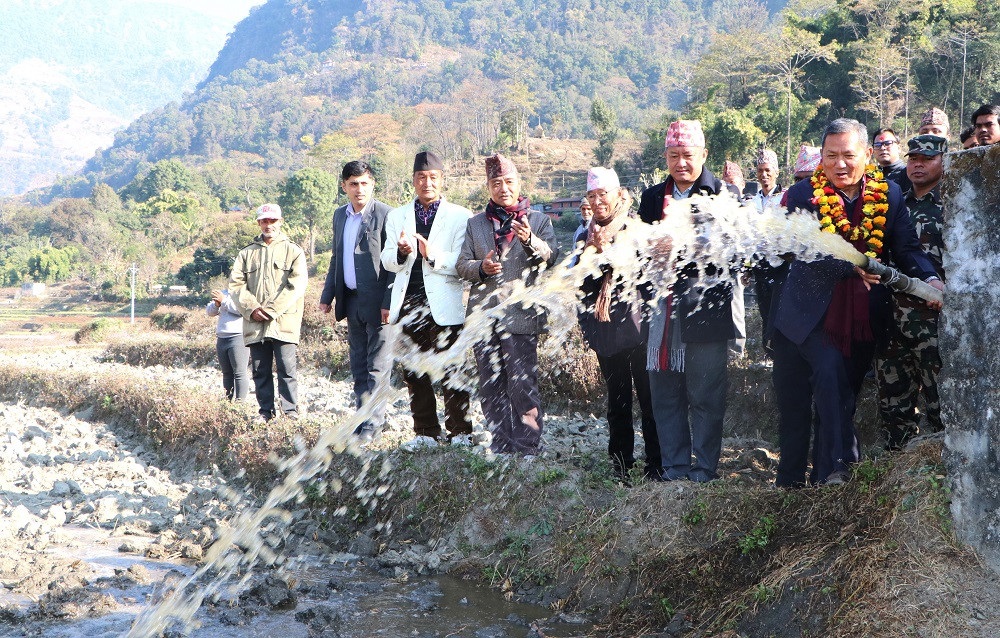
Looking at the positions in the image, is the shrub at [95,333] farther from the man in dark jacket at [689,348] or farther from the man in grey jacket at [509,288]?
the man in dark jacket at [689,348]

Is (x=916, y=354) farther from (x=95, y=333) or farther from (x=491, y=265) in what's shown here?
(x=95, y=333)

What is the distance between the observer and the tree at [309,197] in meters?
61.3

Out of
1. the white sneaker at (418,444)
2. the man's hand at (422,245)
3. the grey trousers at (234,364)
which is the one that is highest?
the man's hand at (422,245)

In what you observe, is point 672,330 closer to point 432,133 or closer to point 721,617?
point 721,617

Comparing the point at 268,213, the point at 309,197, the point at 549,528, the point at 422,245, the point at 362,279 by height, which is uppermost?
the point at 309,197

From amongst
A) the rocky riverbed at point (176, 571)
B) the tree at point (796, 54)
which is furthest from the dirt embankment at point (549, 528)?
the tree at point (796, 54)

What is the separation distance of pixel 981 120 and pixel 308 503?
4.98 meters

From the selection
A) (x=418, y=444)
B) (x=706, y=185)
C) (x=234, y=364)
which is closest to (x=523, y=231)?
(x=706, y=185)

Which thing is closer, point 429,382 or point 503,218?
point 503,218

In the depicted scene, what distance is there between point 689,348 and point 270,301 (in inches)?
147

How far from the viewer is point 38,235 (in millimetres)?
88188

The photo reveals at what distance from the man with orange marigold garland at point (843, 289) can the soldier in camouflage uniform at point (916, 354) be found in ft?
0.66

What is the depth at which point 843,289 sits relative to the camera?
14.1 feet

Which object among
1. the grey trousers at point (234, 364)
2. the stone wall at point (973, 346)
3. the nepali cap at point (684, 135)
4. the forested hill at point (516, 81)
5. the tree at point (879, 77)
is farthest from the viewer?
the forested hill at point (516, 81)
